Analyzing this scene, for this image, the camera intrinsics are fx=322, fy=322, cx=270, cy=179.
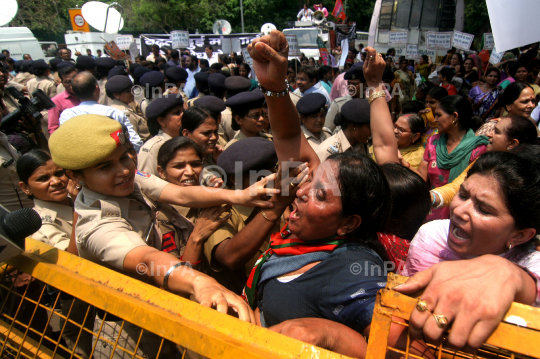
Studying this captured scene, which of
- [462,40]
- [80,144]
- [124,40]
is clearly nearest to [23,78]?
[124,40]

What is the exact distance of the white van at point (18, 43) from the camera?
48.5ft

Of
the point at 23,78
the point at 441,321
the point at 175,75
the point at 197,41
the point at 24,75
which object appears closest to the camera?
the point at 441,321

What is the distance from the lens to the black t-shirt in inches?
43.9

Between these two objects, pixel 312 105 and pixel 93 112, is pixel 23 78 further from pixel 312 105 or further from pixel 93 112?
pixel 312 105

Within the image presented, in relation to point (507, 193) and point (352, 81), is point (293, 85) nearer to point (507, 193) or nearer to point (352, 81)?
point (352, 81)

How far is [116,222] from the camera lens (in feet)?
4.90

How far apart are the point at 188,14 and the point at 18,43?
63.9 feet

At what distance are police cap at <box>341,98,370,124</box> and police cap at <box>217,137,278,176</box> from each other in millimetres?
1617

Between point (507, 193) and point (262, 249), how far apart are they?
1.16m

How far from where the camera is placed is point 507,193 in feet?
3.68

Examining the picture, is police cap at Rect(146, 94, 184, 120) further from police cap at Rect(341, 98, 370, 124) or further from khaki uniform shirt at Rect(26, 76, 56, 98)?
khaki uniform shirt at Rect(26, 76, 56, 98)

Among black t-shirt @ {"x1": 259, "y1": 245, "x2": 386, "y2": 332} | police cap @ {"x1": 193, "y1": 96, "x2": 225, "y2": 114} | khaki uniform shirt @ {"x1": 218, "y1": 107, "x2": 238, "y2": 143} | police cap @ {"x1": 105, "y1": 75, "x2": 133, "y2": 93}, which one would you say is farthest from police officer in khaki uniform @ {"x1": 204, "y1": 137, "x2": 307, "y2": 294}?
police cap @ {"x1": 105, "y1": 75, "x2": 133, "y2": 93}

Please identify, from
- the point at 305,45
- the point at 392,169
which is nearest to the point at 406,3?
the point at 305,45

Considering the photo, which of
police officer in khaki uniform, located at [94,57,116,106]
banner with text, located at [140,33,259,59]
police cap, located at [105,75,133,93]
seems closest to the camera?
police cap, located at [105,75,133,93]
